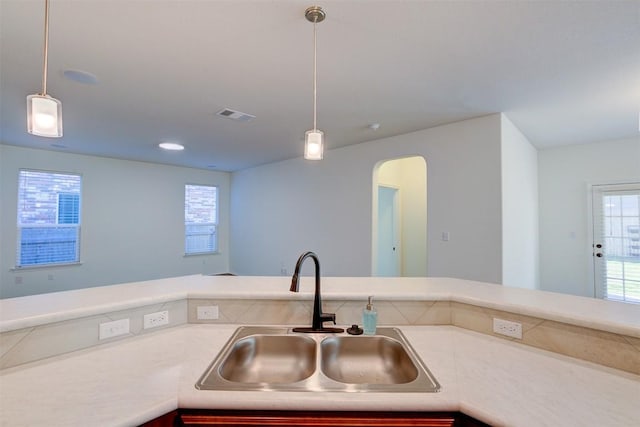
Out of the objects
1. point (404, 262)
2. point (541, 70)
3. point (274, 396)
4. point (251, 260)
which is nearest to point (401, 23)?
point (541, 70)

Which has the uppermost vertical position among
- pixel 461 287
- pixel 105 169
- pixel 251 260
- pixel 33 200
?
pixel 105 169

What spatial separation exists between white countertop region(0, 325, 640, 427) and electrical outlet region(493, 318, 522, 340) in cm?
8

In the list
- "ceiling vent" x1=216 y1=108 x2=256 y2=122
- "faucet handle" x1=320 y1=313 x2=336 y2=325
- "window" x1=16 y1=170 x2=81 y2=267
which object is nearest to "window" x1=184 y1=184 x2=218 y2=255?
"window" x1=16 y1=170 x2=81 y2=267

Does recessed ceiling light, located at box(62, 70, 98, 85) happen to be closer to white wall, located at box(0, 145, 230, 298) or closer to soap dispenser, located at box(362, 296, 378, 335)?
soap dispenser, located at box(362, 296, 378, 335)

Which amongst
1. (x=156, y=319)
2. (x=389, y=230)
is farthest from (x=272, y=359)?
(x=389, y=230)

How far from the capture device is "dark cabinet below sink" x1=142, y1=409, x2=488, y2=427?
86 centimetres

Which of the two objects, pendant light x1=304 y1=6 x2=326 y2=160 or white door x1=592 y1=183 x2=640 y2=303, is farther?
white door x1=592 y1=183 x2=640 y2=303

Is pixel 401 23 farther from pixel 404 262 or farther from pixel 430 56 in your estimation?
pixel 404 262

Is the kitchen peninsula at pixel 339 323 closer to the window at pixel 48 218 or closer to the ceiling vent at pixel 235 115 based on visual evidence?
the ceiling vent at pixel 235 115

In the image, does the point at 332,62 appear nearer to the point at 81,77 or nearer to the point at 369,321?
the point at 369,321

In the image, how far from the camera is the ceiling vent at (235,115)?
10.3ft

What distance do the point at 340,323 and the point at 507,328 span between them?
0.75 meters

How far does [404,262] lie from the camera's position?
18.2 ft

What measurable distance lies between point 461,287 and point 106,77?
3.05 metres
